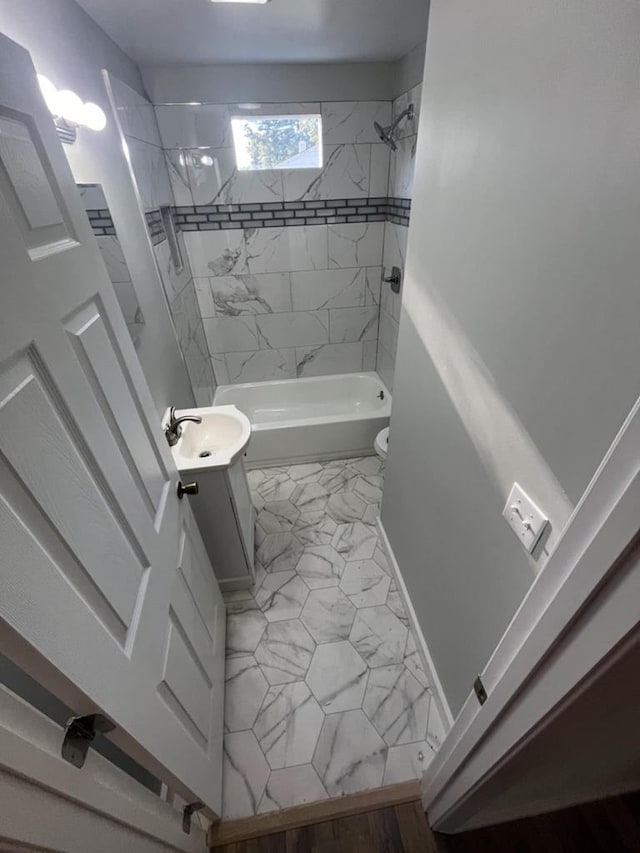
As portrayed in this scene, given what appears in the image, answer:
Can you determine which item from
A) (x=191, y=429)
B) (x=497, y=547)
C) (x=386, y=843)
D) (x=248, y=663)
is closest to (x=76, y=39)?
(x=191, y=429)

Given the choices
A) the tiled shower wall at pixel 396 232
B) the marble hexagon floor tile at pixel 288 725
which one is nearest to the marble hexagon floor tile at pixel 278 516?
the marble hexagon floor tile at pixel 288 725

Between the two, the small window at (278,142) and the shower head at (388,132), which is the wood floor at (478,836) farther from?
the small window at (278,142)

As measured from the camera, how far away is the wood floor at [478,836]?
1.06 m

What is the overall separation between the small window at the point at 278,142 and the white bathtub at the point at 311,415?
1611 mm

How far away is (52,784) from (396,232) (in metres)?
2.85

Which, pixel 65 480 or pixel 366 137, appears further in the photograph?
pixel 366 137

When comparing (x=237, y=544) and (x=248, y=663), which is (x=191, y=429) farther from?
(x=248, y=663)

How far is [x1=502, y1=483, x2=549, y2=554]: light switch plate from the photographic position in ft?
2.31

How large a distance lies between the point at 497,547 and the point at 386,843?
1.04 meters

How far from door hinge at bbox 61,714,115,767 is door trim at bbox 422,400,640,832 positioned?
2.20 feet

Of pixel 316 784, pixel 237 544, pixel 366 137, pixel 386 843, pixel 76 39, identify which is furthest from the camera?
pixel 366 137

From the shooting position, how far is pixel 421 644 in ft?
5.00

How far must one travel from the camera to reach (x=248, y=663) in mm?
1547

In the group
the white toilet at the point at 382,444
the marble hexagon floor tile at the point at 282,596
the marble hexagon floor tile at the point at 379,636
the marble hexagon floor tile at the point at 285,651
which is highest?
the white toilet at the point at 382,444
